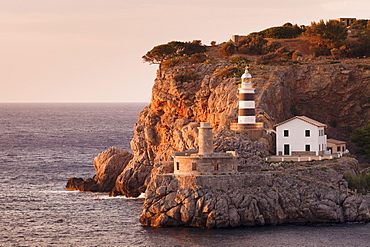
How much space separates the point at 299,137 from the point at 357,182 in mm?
7576

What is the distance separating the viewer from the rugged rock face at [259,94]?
258ft

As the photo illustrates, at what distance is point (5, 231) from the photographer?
194ft

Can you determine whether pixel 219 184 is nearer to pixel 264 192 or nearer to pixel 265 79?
pixel 264 192

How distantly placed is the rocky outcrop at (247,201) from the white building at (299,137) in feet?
24.5

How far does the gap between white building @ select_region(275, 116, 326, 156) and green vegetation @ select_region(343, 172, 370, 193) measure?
215 inches

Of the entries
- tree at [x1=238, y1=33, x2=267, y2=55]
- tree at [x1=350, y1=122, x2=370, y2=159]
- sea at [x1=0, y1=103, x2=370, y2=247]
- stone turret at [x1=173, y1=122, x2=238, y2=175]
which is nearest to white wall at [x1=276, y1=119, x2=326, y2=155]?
tree at [x1=350, y1=122, x2=370, y2=159]

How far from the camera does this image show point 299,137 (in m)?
69.8

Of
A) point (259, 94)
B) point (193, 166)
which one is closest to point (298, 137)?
point (259, 94)

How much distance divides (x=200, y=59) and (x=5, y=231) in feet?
113

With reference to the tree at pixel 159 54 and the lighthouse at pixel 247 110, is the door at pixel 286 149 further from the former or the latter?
the tree at pixel 159 54

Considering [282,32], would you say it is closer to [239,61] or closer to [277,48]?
[277,48]

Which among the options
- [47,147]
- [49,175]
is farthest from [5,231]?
[47,147]

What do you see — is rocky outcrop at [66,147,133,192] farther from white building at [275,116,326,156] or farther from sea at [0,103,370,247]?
white building at [275,116,326,156]

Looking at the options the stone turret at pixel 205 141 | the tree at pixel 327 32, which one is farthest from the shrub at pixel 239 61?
the stone turret at pixel 205 141
